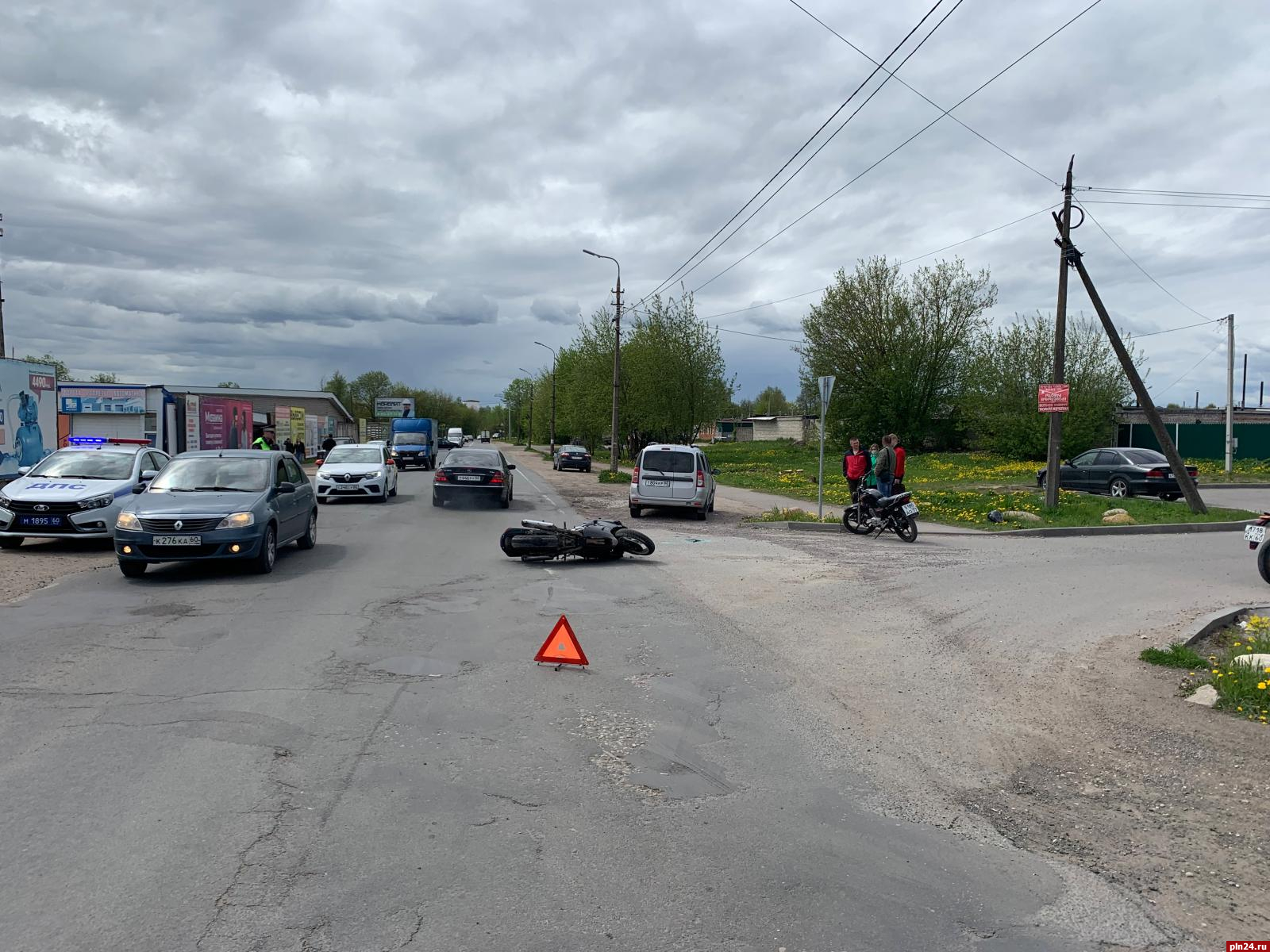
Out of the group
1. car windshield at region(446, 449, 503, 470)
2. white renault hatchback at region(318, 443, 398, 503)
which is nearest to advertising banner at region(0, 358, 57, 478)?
white renault hatchback at region(318, 443, 398, 503)

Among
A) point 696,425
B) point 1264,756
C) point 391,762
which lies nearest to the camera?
point 391,762

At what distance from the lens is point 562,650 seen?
683 centimetres

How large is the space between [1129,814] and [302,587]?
8.63 meters

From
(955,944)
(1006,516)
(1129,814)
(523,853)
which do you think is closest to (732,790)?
(523,853)

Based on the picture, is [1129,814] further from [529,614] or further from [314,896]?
[529,614]

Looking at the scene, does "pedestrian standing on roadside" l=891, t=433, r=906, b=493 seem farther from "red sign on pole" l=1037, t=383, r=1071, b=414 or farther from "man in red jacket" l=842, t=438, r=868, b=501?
"red sign on pole" l=1037, t=383, r=1071, b=414

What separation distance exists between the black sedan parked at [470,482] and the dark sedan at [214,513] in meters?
8.70

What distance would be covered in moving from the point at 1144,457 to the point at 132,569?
2373cm

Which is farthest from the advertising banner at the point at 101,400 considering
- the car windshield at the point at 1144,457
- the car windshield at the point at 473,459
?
the car windshield at the point at 1144,457

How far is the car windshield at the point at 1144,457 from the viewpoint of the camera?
24036 mm

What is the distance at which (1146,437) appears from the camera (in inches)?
1715

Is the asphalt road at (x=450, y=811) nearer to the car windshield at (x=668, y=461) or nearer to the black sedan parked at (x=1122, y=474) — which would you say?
the car windshield at (x=668, y=461)

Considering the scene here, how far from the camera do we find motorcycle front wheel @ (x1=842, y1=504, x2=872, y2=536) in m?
17.0

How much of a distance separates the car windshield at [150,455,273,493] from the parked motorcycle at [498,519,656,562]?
338 centimetres
